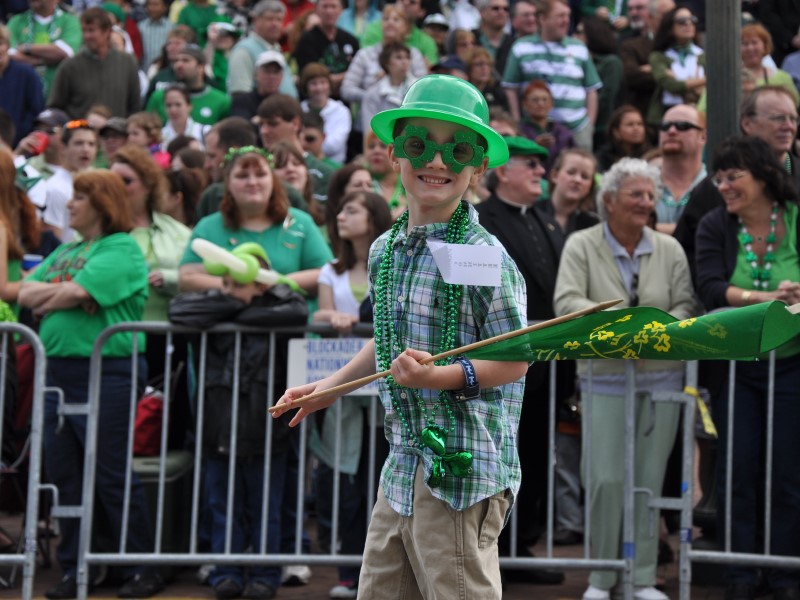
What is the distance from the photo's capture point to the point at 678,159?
8898 millimetres

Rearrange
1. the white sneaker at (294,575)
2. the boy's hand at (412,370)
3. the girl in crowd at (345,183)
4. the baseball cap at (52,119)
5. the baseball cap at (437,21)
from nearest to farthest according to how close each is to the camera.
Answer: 1. the boy's hand at (412,370)
2. the white sneaker at (294,575)
3. the girl in crowd at (345,183)
4. the baseball cap at (52,119)
5. the baseball cap at (437,21)

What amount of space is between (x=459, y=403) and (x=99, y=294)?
346 centimetres

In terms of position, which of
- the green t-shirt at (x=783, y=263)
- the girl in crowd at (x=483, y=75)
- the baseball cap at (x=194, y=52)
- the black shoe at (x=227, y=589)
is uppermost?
the baseball cap at (x=194, y=52)

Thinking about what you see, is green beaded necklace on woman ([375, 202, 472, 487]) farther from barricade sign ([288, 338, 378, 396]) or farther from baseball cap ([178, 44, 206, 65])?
baseball cap ([178, 44, 206, 65])

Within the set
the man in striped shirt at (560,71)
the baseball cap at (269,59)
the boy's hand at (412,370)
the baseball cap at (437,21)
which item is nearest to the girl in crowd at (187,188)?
Result: the baseball cap at (269,59)

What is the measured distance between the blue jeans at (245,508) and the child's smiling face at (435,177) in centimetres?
323

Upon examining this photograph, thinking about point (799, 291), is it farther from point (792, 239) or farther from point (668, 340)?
point (668, 340)

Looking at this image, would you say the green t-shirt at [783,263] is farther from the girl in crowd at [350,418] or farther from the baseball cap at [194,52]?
the baseball cap at [194,52]

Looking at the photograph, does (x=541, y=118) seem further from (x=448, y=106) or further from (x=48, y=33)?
(x=448, y=106)

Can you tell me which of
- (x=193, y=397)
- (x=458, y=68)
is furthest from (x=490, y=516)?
(x=458, y=68)

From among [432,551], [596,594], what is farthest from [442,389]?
[596,594]

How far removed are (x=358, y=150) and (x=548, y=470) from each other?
652cm

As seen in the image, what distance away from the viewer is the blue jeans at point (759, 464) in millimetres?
6574

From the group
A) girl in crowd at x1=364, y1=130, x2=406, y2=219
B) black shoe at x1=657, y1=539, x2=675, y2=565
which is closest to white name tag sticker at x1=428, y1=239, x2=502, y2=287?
black shoe at x1=657, y1=539, x2=675, y2=565
